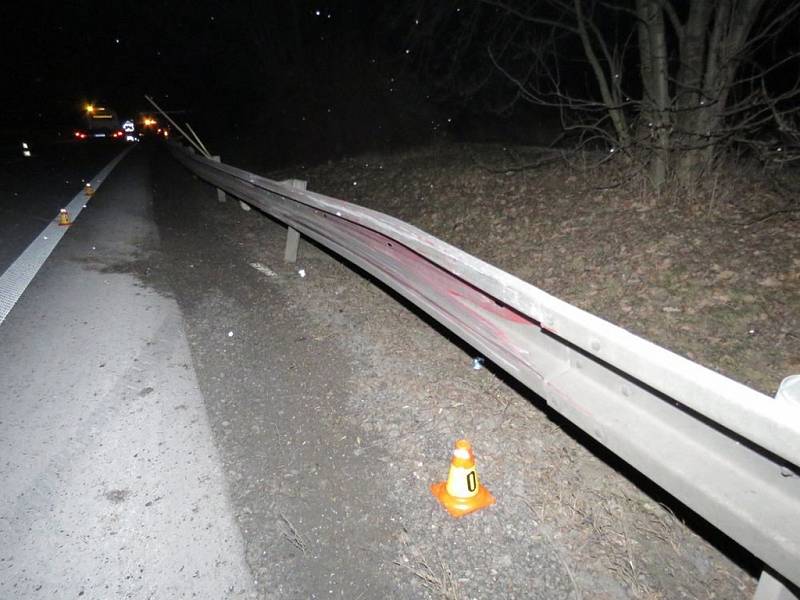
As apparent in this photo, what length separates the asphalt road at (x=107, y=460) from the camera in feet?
7.24

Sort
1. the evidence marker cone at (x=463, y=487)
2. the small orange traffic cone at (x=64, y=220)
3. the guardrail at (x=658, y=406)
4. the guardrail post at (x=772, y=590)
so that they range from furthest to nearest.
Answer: the small orange traffic cone at (x=64, y=220)
the evidence marker cone at (x=463, y=487)
the guardrail post at (x=772, y=590)
the guardrail at (x=658, y=406)

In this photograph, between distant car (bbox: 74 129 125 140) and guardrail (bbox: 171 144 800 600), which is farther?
distant car (bbox: 74 129 125 140)

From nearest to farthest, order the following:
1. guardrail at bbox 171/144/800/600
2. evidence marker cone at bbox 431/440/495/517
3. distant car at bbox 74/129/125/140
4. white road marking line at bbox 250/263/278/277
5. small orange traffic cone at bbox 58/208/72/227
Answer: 1. guardrail at bbox 171/144/800/600
2. evidence marker cone at bbox 431/440/495/517
3. white road marking line at bbox 250/263/278/277
4. small orange traffic cone at bbox 58/208/72/227
5. distant car at bbox 74/129/125/140

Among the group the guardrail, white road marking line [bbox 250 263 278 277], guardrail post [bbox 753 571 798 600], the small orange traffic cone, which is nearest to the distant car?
the small orange traffic cone

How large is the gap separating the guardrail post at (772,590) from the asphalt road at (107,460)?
1.97 meters

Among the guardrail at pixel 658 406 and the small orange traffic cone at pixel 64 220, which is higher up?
the guardrail at pixel 658 406

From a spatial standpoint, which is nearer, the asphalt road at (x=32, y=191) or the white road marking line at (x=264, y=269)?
the white road marking line at (x=264, y=269)

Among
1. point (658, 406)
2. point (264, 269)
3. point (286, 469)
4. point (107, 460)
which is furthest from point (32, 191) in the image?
point (658, 406)

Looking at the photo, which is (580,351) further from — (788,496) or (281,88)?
(281,88)

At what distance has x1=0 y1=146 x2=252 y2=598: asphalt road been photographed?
86.9 inches

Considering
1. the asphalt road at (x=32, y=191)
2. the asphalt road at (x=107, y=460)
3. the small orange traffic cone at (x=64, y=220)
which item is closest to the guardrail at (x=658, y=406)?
the asphalt road at (x=107, y=460)

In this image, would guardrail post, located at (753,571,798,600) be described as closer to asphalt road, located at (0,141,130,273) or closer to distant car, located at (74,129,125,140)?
asphalt road, located at (0,141,130,273)

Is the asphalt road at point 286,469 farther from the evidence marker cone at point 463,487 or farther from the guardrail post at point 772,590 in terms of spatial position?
the guardrail post at point 772,590

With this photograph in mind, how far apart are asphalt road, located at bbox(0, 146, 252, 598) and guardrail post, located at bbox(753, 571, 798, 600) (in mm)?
1972
